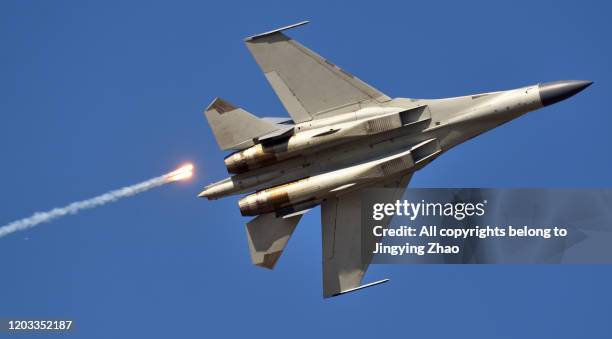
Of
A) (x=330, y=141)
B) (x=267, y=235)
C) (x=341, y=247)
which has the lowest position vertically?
(x=341, y=247)

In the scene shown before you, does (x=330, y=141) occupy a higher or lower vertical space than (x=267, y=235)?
higher

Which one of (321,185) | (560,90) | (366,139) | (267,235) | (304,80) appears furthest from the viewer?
(267,235)

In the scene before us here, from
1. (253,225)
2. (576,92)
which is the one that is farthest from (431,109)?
(253,225)

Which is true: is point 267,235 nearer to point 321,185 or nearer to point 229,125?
point 321,185

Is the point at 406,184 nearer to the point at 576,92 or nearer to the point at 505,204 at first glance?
the point at 505,204

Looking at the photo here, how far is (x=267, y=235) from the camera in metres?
30.8

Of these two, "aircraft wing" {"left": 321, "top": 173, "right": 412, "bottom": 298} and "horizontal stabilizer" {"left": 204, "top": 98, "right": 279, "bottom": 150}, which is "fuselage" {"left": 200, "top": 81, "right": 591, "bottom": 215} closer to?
"horizontal stabilizer" {"left": 204, "top": 98, "right": 279, "bottom": 150}

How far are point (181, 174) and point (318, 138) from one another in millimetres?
5573

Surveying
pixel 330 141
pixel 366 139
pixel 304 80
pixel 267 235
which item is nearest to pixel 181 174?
pixel 267 235

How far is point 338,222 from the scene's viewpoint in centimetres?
3070

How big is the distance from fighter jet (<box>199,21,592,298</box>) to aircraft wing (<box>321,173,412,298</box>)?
0.03 m

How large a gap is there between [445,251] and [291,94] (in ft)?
20.6

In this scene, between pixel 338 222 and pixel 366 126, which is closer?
pixel 366 126

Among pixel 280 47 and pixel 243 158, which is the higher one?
pixel 280 47
